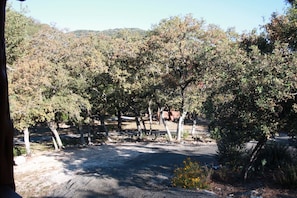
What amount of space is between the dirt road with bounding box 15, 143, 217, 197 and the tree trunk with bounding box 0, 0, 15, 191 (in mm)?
7884

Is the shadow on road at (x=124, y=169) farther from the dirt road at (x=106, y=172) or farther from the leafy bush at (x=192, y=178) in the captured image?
the leafy bush at (x=192, y=178)

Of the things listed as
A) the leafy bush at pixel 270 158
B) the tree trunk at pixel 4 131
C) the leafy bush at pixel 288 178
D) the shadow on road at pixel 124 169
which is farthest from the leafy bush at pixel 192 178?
the tree trunk at pixel 4 131

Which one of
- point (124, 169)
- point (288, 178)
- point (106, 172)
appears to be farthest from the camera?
point (124, 169)

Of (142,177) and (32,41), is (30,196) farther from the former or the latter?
(32,41)

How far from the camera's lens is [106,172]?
13391 mm

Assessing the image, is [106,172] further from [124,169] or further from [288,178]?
[288,178]

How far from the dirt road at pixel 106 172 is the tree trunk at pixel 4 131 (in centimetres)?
788

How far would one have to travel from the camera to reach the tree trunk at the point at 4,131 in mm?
1026

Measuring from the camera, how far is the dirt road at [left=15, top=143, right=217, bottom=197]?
10359 mm

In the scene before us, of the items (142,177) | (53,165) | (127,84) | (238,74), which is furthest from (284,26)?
(127,84)

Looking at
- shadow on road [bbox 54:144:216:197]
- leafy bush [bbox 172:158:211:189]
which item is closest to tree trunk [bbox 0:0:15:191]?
shadow on road [bbox 54:144:216:197]

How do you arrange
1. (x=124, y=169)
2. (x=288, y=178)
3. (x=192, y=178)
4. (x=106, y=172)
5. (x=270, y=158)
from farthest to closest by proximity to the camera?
1. (x=124, y=169)
2. (x=106, y=172)
3. (x=270, y=158)
4. (x=192, y=178)
5. (x=288, y=178)

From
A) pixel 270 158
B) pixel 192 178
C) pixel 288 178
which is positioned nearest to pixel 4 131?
pixel 288 178

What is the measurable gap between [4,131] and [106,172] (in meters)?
12.8
